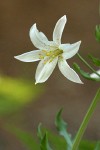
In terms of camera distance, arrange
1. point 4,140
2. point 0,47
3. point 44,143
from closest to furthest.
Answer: point 44,143 → point 4,140 → point 0,47

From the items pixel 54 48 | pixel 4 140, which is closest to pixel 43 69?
pixel 54 48

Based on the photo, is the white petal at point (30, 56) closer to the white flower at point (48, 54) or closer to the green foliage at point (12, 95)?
the white flower at point (48, 54)

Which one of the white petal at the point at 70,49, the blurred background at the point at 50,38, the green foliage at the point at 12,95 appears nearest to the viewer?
the white petal at the point at 70,49

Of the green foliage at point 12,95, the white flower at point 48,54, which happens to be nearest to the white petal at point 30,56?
the white flower at point 48,54

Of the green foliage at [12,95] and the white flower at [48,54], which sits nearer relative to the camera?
the white flower at [48,54]

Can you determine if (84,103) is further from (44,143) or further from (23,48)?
(44,143)

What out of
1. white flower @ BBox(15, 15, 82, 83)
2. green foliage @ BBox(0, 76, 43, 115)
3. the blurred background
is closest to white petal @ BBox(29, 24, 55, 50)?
white flower @ BBox(15, 15, 82, 83)
